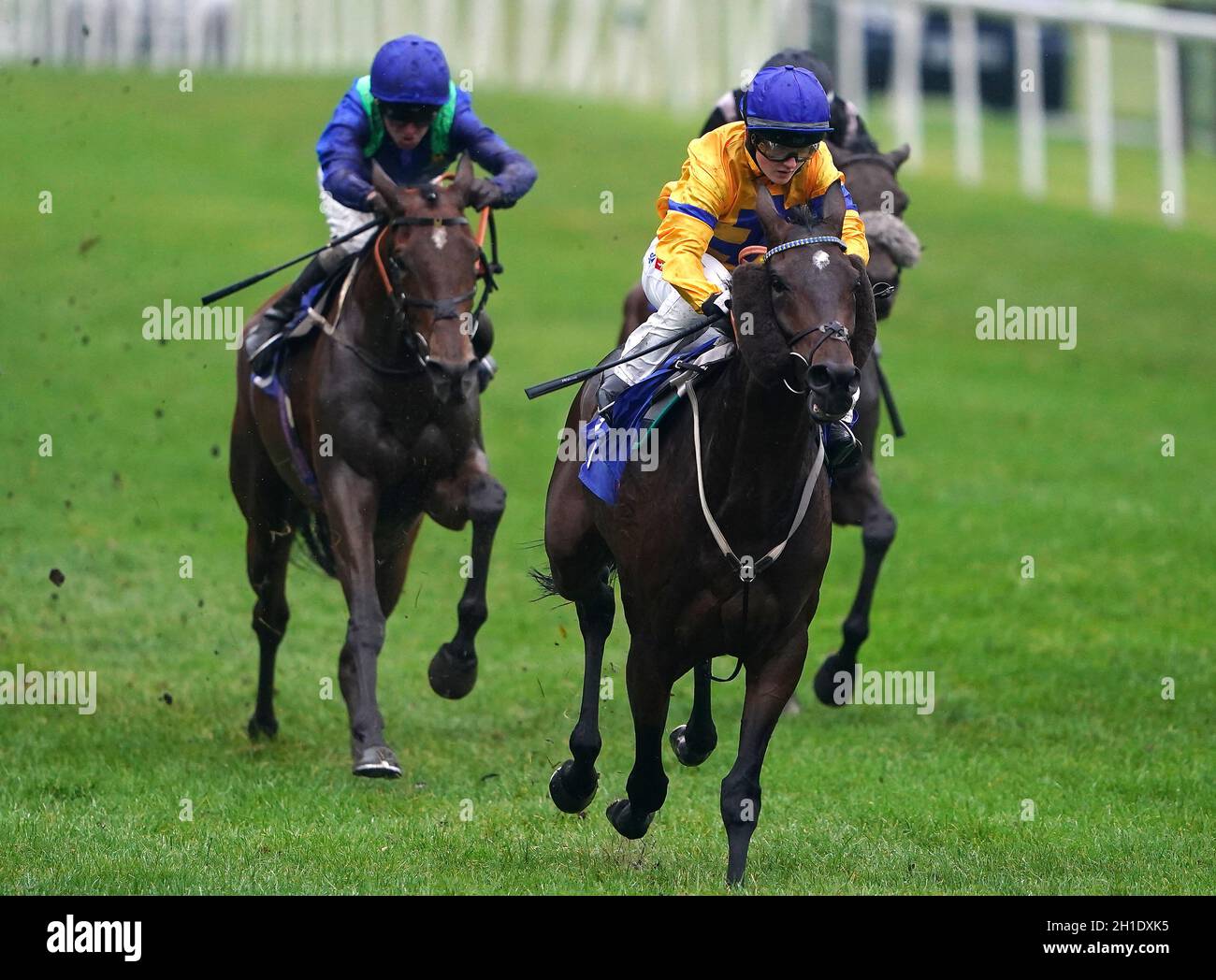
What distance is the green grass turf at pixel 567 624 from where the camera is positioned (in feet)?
24.2

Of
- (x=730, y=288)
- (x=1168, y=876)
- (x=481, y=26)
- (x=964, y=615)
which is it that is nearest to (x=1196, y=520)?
(x=964, y=615)

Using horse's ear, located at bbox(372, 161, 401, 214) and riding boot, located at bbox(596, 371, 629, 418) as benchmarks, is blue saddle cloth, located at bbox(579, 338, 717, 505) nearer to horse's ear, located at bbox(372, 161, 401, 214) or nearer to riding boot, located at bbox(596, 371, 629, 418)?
riding boot, located at bbox(596, 371, 629, 418)

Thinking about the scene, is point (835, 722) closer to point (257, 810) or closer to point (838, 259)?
point (257, 810)

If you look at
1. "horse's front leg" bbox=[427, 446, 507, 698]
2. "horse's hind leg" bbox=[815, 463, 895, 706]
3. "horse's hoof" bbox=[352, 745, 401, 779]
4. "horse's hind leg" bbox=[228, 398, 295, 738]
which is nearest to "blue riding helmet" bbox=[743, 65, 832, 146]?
"horse's front leg" bbox=[427, 446, 507, 698]

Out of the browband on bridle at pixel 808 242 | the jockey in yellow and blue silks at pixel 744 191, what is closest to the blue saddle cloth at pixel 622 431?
the jockey in yellow and blue silks at pixel 744 191

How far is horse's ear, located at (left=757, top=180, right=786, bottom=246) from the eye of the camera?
19.4ft

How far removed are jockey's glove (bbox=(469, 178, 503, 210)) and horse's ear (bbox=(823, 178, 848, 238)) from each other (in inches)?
89.2

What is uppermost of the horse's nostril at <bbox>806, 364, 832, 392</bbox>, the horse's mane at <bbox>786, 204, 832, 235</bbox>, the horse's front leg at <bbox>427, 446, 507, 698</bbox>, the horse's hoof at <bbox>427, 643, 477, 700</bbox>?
the horse's mane at <bbox>786, 204, 832, 235</bbox>

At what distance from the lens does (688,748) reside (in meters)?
7.84

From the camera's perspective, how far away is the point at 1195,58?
133 feet

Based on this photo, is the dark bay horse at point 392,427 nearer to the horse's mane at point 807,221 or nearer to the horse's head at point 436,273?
the horse's head at point 436,273

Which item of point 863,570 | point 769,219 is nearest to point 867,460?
point 863,570

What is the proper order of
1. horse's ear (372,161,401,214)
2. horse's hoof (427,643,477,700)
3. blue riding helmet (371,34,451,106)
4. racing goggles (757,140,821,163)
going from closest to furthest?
racing goggles (757,140,821,163) → horse's ear (372,161,401,214) → blue riding helmet (371,34,451,106) → horse's hoof (427,643,477,700)

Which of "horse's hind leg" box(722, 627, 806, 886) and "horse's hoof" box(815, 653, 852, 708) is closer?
"horse's hind leg" box(722, 627, 806, 886)
